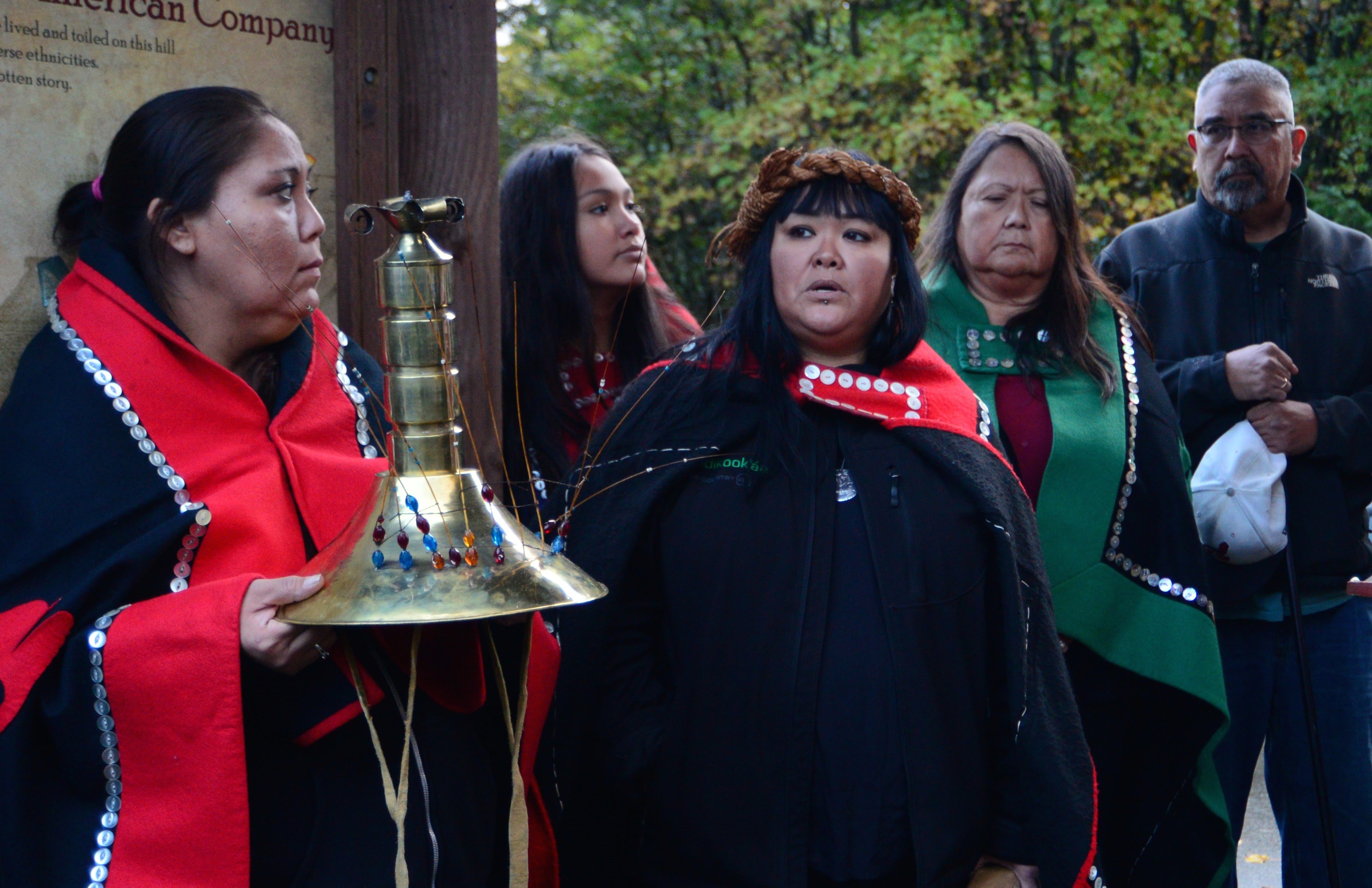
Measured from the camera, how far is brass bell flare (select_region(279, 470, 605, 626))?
57.4 inches

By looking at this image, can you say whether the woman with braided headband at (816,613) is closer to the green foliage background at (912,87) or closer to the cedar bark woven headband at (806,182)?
the cedar bark woven headband at (806,182)

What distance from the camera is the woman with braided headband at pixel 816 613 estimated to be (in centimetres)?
199

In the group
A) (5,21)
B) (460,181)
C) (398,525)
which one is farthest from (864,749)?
(5,21)

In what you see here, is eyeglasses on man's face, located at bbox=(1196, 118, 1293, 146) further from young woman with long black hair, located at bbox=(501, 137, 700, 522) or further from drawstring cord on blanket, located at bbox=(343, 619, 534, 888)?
drawstring cord on blanket, located at bbox=(343, 619, 534, 888)

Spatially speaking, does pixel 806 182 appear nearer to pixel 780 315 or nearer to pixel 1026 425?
pixel 780 315

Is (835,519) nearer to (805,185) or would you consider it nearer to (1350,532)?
(805,185)

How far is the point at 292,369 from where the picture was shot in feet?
6.35

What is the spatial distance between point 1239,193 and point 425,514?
259 cm

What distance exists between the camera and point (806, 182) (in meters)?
2.28

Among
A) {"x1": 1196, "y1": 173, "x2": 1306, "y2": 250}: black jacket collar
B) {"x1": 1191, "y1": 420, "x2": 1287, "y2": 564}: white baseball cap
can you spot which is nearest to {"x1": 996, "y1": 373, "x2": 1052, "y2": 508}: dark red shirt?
{"x1": 1191, "y1": 420, "x2": 1287, "y2": 564}: white baseball cap

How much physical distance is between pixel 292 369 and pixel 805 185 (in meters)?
0.96

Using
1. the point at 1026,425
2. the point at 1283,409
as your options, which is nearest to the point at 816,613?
the point at 1026,425

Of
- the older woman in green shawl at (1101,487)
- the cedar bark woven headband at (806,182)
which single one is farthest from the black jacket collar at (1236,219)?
the cedar bark woven headband at (806,182)

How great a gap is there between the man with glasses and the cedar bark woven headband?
125 centimetres
